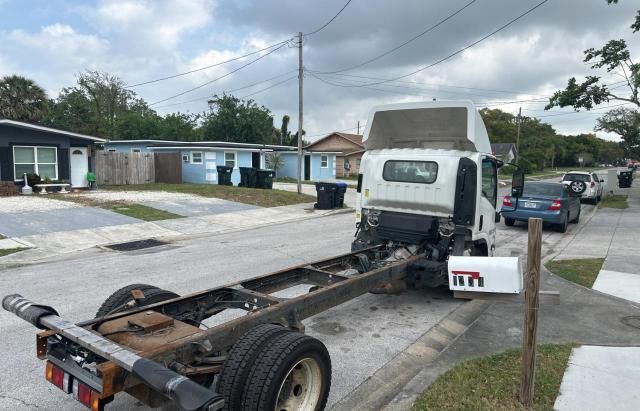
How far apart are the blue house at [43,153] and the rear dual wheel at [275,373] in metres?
21.2

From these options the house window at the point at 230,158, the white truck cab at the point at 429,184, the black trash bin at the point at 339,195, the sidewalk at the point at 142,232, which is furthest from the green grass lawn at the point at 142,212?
the house window at the point at 230,158

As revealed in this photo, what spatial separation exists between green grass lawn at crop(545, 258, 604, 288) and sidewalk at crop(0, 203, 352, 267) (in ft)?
29.7

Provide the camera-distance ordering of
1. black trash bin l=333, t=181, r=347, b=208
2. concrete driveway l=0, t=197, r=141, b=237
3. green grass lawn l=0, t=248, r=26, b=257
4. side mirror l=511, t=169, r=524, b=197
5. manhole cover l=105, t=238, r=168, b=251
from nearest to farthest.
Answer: side mirror l=511, t=169, r=524, b=197 < green grass lawn l=0, t=248, r=26, b=257 < manhole cover l=105, t=238, r=168, b=251 < concrete driveway l=0, t=197, r=141, b=237 < black trash bin l=333, t=181, r=347, b=208

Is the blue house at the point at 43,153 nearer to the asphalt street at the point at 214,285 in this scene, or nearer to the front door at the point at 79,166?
the front door at the point at 79,166

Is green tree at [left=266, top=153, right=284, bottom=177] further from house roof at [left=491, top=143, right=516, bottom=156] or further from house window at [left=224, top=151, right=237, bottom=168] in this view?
house roof at [left=491, top=143, right=516, bottom=156]

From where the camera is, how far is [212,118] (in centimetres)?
4897

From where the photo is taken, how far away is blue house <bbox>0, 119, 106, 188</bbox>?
20078mm

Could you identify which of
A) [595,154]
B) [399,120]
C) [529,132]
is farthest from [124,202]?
[595,154]

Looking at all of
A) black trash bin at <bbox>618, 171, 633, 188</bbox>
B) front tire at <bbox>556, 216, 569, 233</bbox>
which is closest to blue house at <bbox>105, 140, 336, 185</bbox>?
front tire at <bbox>556, 216, 569, 233</bbox>

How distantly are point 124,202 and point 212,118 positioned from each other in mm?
32754

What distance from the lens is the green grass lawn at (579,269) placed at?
301 inches

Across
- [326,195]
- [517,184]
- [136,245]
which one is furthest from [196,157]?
[517,184]

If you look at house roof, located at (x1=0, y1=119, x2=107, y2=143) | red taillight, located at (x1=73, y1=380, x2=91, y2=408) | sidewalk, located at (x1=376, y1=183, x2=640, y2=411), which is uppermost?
house roof, located at (x1=0, y1=119, x2=107, y2=143)

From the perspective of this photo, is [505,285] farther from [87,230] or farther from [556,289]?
[87,230]
